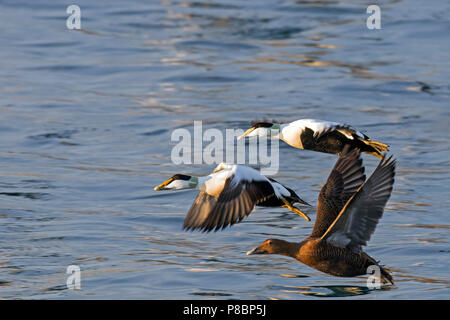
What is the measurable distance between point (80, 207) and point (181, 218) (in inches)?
51.9

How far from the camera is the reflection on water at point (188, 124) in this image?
30.9 ft

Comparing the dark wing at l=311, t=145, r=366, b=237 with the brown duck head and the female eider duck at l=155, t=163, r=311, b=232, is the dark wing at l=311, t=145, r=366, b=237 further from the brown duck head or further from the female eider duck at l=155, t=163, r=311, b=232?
the female eider duck at l=155, t=163, r=311, b=232

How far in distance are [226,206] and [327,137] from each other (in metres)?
1.35

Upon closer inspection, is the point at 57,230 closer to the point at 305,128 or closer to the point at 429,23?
the point at 305,128

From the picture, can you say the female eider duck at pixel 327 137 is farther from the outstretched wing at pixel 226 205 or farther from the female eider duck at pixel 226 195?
the outstretched wing at pixel 226 205

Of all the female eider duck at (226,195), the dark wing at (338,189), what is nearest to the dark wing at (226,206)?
the female eider duck at (226,195)

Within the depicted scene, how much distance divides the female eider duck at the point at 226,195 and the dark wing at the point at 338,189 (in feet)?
1.38

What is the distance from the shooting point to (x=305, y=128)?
9195 mm

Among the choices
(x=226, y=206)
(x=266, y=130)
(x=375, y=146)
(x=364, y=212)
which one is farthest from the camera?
(x=266, y=130)

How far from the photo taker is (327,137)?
9.16 m

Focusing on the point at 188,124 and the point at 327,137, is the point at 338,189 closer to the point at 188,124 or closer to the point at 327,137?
the point at 327,137

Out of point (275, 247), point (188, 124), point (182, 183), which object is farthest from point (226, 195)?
point (188, 124)

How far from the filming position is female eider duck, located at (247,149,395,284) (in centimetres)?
759
